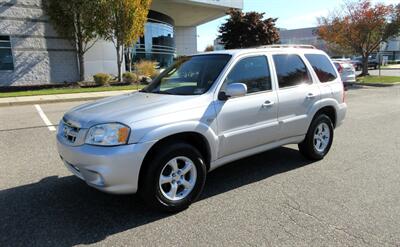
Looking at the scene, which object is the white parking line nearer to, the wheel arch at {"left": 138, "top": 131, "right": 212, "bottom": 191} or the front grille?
the front grille

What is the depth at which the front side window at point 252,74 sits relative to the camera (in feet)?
14.7

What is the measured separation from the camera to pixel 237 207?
3998 millimetres

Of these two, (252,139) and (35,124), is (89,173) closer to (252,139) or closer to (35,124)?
(252,139)

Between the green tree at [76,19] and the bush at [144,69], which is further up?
the green tree at [76,19]

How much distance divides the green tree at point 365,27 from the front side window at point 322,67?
21360mm

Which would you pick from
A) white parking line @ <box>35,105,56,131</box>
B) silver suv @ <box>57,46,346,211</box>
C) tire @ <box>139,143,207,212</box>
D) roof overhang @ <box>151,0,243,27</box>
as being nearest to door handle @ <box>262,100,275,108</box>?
silver suv @ <box>57,46,346,211</box>

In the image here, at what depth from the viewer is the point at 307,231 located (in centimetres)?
346

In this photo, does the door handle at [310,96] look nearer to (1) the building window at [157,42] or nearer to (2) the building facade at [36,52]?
(2) the building facade at [36,52]

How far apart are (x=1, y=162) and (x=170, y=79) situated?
10.3 ft

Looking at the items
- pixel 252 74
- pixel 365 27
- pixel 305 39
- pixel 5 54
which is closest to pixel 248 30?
pixel 365 27

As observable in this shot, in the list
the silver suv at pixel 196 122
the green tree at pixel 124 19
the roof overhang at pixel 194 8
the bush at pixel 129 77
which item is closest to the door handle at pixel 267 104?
the silver suv at pixel 196 122

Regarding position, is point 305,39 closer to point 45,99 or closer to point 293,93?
point 45,99

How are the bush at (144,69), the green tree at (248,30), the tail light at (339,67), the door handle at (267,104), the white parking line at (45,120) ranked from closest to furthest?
the door handle at (267,104) < the white parking line at (45,120) < the tail light at (339,67) < the bush at (144,69) < the green tree at (248,30)

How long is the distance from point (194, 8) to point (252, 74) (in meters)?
29.8
